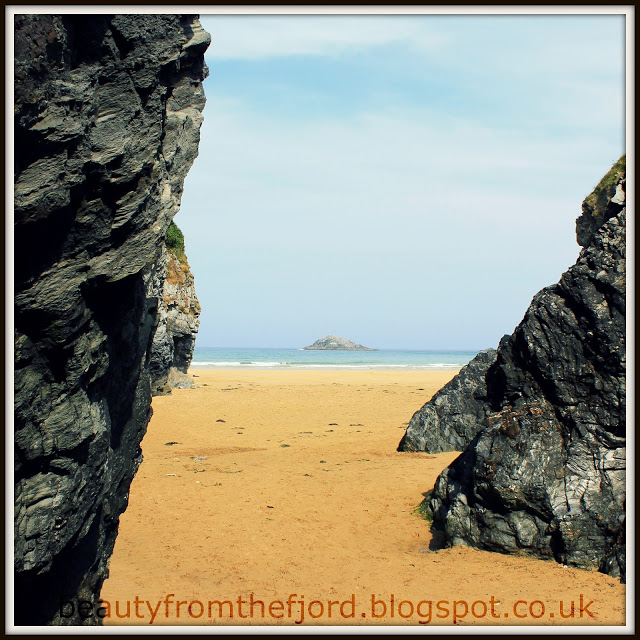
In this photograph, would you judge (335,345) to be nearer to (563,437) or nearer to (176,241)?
A: (176,241)

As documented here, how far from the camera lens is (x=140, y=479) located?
14836mm

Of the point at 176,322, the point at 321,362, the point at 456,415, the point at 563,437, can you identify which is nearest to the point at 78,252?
the point at 563,437

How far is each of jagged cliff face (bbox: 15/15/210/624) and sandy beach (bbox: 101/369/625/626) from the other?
2.10 metres

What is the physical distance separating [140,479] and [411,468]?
21.1 feet

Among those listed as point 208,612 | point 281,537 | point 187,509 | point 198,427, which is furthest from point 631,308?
point 198,427

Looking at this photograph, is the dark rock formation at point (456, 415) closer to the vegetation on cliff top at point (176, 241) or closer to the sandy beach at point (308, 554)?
the sandy beach at point (308, 554)

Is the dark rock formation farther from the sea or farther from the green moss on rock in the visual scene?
the sea

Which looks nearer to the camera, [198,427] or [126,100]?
[126,100]

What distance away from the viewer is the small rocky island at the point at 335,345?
6924 inches

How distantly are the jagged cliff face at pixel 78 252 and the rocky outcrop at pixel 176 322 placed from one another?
19987 millimetres

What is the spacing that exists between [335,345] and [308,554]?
166m

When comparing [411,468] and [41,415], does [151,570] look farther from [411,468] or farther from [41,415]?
[411,468]

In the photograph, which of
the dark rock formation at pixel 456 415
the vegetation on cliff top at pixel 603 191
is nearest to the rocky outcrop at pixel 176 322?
the dark rock formation at pixel 456 415

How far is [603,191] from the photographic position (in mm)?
23406
